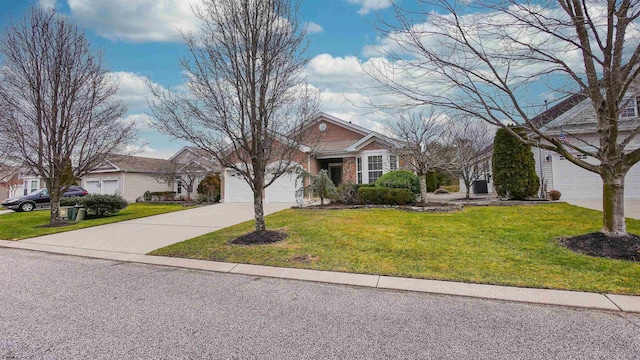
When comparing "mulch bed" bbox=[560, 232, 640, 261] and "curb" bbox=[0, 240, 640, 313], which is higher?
"mulch bed" bbox=[560, 232, 640, 261]

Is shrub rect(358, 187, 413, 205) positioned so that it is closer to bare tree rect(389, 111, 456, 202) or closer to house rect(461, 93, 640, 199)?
bare tree rect(389, 111, 456, 202)

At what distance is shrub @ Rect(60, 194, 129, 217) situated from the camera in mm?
12891

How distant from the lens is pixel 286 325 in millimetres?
3094

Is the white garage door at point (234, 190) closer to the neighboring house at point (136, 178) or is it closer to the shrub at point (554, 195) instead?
the neighboring house at point (136, 178)

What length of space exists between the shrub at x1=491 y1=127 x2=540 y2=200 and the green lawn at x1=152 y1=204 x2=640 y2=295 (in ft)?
10.0

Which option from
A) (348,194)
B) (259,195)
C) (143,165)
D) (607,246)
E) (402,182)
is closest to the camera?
(607,246)

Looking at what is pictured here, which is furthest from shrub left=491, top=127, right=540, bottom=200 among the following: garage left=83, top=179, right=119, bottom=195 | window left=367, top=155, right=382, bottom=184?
garage left=83, top=179, right=119, bottom=195

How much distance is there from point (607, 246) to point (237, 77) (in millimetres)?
7783

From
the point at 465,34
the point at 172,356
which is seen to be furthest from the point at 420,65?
the point at 172,356

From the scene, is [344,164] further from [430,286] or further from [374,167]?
[430,286]

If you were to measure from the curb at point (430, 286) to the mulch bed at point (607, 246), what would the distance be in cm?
182

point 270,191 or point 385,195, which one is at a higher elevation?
point 270,191

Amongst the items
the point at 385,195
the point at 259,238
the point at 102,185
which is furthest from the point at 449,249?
the point at 102,185

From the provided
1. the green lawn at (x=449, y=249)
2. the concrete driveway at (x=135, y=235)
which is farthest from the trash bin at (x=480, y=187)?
the concrete driveway at (x=135, y=235)
